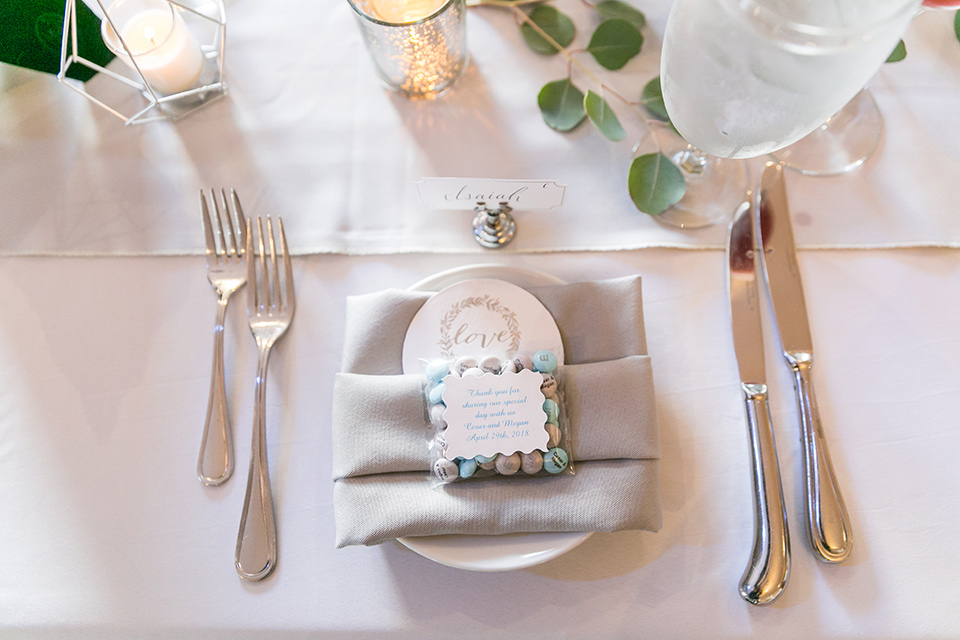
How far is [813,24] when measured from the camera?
40 centimetres

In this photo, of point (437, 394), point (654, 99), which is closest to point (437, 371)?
point (437, 394)

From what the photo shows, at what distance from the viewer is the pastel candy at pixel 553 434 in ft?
1.70

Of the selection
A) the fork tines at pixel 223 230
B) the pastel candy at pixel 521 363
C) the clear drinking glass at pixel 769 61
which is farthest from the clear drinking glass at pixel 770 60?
the fork tines at pixel 223 230

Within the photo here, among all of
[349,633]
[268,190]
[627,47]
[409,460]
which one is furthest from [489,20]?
[349,633]

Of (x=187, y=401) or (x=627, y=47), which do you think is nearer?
(x=187, y=401)

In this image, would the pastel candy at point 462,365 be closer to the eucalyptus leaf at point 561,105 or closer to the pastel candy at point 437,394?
the pastel candy at point 437,394

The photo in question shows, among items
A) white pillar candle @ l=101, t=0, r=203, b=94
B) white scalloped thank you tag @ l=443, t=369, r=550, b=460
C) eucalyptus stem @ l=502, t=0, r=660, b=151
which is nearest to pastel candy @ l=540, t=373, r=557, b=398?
white scalloped thank you tag @ l=443, t=369, r=550, b=460

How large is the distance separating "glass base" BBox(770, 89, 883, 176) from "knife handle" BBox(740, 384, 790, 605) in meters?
0.30

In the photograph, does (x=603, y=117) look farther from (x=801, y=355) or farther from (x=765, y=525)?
(x=765, y=525)

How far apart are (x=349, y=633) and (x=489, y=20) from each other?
0.74m

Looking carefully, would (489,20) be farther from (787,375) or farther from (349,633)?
(349,633)

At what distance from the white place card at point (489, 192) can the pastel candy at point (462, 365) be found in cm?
16

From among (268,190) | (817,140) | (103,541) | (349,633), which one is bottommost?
(349,633)

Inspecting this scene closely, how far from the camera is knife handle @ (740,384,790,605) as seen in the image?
53 centimetres
